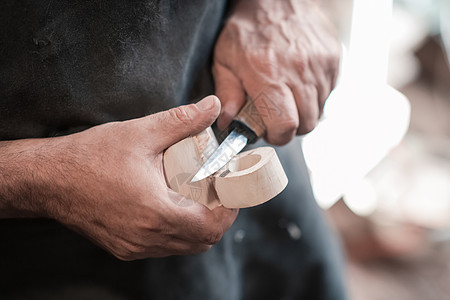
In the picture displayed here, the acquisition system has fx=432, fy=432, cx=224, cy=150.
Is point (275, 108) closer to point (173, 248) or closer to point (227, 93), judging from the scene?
point (227, 93)

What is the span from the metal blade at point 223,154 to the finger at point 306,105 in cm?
12

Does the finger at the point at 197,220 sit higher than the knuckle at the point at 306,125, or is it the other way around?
the finger at the point at 197,220

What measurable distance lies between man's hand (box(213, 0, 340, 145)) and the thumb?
0.12 meters

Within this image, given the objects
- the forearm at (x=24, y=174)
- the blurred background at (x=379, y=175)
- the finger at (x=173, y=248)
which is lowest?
the blurred background at (x=379, y=175)

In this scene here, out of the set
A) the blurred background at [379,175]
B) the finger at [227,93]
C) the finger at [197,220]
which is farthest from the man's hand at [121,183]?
the blurred background at [379,175]

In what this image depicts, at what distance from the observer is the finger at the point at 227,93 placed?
66 centimetres

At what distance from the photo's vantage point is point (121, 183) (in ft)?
1.71

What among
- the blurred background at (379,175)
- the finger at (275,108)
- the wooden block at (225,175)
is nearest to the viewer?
the wooden block at (225,175)

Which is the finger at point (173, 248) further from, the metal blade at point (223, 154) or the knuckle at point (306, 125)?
the knuckle at point (306, 125)

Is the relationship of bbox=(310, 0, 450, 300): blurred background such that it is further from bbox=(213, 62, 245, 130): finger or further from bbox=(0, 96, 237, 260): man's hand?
bbox=(0, 96, 237, 260): man's hand

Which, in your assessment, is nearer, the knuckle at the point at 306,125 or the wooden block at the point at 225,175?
the wooden block at the point at 225,175

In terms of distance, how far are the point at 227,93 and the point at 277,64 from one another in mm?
97

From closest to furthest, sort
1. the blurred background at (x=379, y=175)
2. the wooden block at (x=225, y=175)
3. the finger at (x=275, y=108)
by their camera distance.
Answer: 1. the wooden block at (x=225, y=175)
2. the finger at (x=275, y=108)
3. the blurred background at (x=379, y=175)

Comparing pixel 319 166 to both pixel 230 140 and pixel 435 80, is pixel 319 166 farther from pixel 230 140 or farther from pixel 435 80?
pixel 435 80
